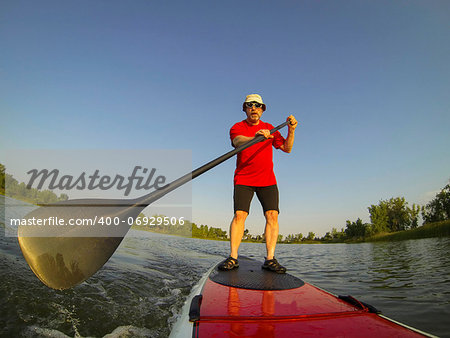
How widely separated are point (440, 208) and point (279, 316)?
8273cm

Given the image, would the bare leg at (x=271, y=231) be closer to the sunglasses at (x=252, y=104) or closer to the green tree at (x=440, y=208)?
the sunglasses at (x=252, y=104)

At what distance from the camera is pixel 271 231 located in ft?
13.2

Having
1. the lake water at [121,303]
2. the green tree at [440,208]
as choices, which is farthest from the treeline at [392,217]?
the lake water at [121,303]

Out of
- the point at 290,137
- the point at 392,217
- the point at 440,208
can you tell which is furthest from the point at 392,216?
the point at 290,137

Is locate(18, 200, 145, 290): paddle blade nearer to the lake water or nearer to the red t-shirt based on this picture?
the lake water

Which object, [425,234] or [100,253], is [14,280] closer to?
[100,253]

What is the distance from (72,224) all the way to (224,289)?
68.0 inches

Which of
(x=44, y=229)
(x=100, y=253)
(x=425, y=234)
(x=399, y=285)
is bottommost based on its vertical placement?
(x=425, y=234)

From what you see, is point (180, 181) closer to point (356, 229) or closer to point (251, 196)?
point (251, 196)

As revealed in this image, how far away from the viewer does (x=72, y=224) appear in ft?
6.84

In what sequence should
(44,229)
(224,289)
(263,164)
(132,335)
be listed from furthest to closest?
(263,164) < (224,289) < (132,335) < (44,229)

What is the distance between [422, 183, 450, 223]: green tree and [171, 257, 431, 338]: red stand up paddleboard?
78467 mm

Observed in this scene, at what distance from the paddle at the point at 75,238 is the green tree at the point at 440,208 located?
7981cm

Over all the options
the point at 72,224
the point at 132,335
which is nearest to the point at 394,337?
the point at 132,335
